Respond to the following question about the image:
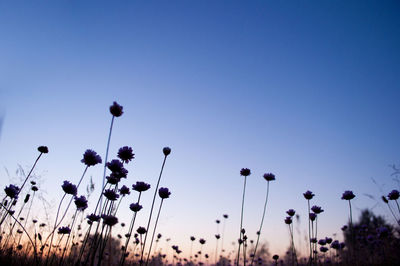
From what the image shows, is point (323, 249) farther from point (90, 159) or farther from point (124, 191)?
point (90, 159)

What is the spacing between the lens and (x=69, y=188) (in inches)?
137

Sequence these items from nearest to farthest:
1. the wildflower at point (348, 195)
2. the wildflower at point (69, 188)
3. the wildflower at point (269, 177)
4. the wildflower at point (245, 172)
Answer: the wildflower at point (69, 188)
the wildflower at point (348, 195)
the wildflower at point (245, 172)
the wildflower at point (269, 177)

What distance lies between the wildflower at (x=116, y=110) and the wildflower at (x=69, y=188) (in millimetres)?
1494

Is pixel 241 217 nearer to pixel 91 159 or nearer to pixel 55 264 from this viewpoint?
pixel 91 159

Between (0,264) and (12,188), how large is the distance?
102 cm

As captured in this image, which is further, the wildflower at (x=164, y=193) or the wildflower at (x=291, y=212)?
the wildflower at (x=291, y=212)

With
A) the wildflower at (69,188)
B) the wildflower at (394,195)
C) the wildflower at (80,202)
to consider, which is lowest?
the wildflower at (80,202)

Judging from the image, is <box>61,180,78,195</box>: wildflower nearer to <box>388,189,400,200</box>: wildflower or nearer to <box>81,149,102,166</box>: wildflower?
<box>81,149,102,166</box>: wildflower

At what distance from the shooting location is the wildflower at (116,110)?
9.23 feet

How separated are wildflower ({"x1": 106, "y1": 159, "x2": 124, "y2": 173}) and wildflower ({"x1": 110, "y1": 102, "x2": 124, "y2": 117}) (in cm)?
66

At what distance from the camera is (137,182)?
3.69 metres

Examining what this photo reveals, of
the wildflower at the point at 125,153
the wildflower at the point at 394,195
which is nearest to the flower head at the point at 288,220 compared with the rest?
the wildflower at the point at 394,195

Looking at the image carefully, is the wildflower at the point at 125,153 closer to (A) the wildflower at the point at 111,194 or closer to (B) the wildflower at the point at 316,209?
(A) the wildflower at the point at 111,194

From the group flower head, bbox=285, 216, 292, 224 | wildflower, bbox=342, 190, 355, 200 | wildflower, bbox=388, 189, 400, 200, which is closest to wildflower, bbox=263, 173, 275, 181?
flower head, bbox=285, 216, 292, 224
